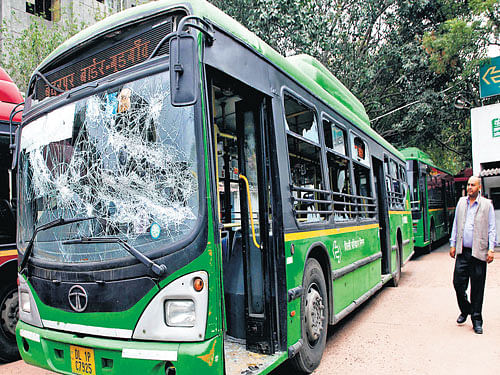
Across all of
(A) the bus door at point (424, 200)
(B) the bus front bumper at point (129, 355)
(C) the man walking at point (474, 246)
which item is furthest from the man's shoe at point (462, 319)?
(A) the bus door at point (424, 200)

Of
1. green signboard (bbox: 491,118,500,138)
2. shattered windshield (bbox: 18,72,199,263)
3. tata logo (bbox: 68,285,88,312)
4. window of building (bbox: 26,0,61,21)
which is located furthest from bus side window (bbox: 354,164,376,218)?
window of building (bbox: 26,0,61,21)

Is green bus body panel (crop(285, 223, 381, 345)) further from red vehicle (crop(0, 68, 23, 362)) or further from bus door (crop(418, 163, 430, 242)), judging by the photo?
bus door (crop(418, 163, 430, 242))

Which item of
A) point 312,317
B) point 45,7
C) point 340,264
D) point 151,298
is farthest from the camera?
point 45,7

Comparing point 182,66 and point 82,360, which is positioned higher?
point 182,66

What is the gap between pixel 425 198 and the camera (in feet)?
46.2

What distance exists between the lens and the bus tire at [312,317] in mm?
3965

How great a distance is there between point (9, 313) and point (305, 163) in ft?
12.3

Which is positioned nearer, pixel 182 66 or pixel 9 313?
pixel 182 66

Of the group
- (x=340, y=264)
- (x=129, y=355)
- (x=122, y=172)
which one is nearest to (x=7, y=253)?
(x=122, y=172)

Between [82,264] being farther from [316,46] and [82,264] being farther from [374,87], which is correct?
[374,87]

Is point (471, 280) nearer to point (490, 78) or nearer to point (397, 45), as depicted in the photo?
point (490, 78)

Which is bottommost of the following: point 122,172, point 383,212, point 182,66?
point 383,212

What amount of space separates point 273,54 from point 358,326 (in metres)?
3.89

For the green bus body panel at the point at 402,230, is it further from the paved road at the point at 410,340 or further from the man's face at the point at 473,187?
the man's face at the point at 473,187
